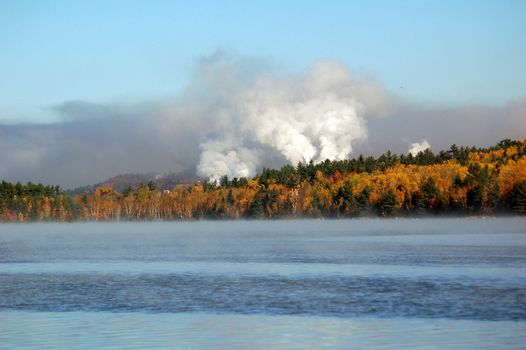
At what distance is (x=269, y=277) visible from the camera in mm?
49906

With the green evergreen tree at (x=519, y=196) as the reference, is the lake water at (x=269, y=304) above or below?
below

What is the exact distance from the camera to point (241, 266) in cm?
5978

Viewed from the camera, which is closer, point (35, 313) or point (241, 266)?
point (35, 313)

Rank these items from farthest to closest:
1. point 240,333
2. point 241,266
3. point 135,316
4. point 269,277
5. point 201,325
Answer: point 241,266 → point 269,277 → point 135,316 → point 201,325 → point 240,333

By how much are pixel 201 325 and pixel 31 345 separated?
21.4 ft

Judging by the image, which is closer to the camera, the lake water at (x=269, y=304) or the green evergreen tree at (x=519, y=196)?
the lake water at (x=269, y=304)

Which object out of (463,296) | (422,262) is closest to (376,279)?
(463,296)

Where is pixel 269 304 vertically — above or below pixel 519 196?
below

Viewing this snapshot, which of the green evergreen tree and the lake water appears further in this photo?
the green evergreen tree

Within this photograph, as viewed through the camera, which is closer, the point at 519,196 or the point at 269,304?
the point at 269,304

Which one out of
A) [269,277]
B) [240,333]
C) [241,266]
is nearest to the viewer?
[240,333]

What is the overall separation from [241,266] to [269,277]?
10.1 metres

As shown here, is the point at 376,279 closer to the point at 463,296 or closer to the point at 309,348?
the point at 463,296

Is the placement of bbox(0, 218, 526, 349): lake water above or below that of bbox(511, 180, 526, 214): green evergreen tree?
below
